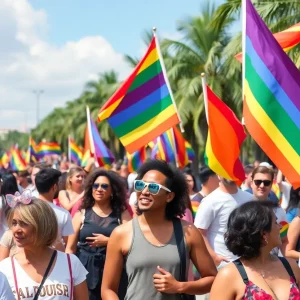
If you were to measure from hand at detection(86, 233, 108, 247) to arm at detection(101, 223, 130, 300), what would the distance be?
1.83m

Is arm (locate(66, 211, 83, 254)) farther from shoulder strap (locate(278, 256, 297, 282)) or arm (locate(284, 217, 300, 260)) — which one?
shoulder strap (locate(278, 256, 297, 282))

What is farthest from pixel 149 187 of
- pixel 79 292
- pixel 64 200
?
pixel 64 200

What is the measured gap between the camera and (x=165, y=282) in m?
3.93

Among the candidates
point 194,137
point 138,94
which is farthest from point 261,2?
point 194,137

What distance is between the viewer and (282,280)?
3578 mm

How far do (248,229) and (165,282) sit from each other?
2.00 feet

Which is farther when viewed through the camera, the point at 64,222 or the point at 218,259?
the point at 218,259

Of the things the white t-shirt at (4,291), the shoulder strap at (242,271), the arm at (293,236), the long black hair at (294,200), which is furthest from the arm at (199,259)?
the long black hair at (294,200)

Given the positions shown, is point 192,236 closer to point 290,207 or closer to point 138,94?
point 290,207

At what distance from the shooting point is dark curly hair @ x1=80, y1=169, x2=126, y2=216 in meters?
6.38

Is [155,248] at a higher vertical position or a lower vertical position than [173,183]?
lower

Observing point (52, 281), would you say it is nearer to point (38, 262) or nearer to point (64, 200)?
point (38, 262)

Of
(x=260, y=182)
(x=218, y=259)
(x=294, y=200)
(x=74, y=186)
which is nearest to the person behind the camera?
(x=218, y=259)

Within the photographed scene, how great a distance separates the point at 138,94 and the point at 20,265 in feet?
18.3
